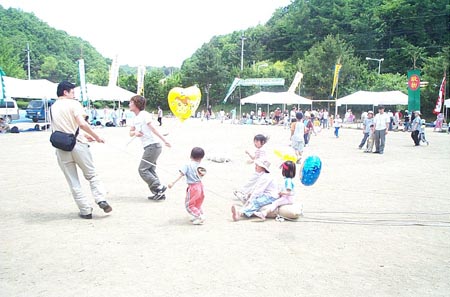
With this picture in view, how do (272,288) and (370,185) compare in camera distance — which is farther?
(370,185)

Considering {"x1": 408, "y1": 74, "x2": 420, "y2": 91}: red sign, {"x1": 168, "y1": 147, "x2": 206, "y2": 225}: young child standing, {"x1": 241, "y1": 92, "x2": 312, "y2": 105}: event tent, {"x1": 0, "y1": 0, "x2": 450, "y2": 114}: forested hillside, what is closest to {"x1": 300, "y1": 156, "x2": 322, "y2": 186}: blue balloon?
{"x1": 168, "y1": 147, "x2": 206, "y2": 225}: young child standing

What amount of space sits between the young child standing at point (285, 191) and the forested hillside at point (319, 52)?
35492 mm

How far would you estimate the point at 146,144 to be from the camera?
22.4ft

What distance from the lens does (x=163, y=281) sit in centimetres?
361

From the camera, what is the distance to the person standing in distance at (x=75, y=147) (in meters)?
5.44

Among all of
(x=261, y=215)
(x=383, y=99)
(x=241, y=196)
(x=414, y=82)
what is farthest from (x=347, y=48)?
(x=261, y=215)

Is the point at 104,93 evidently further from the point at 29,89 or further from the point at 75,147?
the point at 75,147

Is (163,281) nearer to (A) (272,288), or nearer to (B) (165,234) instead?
(A) (272,288)

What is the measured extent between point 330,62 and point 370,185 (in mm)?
43213

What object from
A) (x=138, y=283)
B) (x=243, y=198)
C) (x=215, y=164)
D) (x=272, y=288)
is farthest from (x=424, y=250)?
(x=215, y=164)

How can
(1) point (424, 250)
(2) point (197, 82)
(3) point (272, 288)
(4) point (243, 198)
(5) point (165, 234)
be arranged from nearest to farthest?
(3) point (272, 288) < (1) point (424, 250) < (5) point (165, 234) < (4) point (243, 198) < (2) point (197, 82)

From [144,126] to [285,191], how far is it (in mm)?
2806

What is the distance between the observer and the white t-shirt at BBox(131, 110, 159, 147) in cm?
671

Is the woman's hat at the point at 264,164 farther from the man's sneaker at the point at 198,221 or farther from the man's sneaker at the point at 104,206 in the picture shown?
the man's sneaker at the point at 104,206
